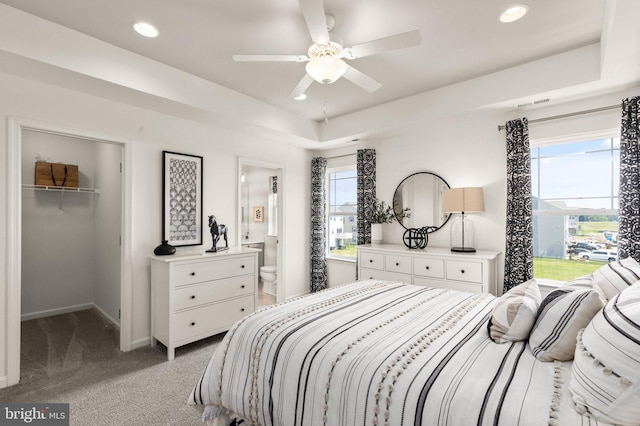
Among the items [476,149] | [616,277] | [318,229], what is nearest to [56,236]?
[318,229]

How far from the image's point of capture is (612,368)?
900mm

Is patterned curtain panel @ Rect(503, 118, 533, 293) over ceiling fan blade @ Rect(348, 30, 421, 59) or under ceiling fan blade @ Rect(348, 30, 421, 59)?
under

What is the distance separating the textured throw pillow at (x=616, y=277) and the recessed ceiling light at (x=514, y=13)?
1.71 metres

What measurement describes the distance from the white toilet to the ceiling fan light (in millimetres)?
3435

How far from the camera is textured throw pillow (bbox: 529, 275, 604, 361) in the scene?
3.93 ft

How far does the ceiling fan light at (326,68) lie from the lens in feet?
6.57

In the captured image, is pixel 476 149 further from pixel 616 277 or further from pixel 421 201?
pixel 616 277

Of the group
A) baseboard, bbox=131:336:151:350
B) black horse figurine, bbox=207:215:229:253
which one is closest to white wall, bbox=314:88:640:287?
black horse figurine, bbox=207:215:229:253

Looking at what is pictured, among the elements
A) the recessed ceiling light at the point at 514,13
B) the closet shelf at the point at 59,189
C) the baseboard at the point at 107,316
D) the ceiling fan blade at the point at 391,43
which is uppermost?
the recessed ceiling light at the point at 514,13

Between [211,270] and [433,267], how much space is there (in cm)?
233

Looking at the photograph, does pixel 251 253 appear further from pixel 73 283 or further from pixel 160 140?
pixel 73 283

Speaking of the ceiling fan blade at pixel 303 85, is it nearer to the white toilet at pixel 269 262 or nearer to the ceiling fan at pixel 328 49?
the ceiling fan at pixel 328 49

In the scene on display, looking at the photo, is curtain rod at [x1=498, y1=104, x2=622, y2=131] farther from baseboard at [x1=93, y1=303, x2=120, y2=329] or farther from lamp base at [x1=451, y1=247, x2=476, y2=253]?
baseboard at [x1=93, y1=303, x2=120, y2=329]

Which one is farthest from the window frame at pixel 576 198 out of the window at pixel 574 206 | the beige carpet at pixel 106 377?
the beige carpet at pixel 106 377
